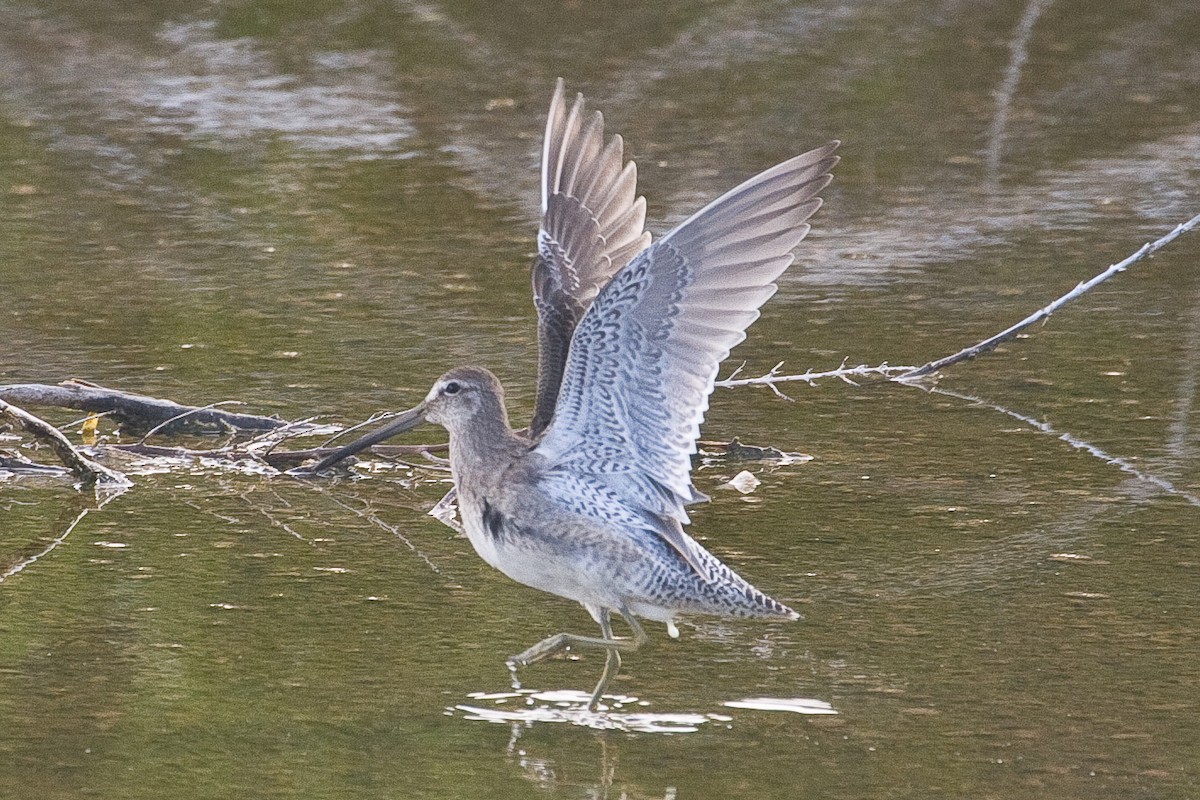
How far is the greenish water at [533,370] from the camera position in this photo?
14.5 ft

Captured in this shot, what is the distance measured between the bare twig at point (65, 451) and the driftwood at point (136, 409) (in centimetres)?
29

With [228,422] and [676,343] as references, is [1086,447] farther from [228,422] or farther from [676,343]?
[228,422]

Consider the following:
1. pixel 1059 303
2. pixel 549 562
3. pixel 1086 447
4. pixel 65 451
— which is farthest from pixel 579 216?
pixel 1086 447

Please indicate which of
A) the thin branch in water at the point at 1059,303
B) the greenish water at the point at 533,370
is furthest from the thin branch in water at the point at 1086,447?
the thin branch in water at the point at 1059,303

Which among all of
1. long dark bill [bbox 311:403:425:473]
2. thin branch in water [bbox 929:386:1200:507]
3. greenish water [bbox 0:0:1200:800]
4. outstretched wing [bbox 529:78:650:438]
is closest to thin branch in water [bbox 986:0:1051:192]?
greenish water [bbox 0:0:1200:800]

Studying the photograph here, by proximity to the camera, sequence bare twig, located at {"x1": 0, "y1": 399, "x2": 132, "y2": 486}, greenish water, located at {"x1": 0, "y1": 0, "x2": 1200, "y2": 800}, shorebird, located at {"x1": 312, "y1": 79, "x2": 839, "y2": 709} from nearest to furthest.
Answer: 1. greenish water, located at {"x1": 0, "y1": 0, "x2": 1200, "y2": 800}
2. shorebird, located at {"x1": 312, "y1": 79, "x2": 839, "y2": 709}
3. bare twig, located at {"x1": 0, "y1": 399, "x2": 132, "y2": 486}

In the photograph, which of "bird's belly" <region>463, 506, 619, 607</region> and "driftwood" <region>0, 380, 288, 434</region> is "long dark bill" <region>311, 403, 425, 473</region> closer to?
"bird's belly" <region>463, 506, 619, 607</region>

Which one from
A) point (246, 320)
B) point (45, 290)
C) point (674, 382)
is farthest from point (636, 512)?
point (45, 290)

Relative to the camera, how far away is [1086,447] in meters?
6.55

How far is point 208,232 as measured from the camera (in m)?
8.84

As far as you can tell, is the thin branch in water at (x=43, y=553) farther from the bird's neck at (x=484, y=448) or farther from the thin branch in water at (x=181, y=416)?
the bird's neck at (x=484, y=448)

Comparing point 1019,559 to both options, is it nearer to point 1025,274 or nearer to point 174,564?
point 174,564

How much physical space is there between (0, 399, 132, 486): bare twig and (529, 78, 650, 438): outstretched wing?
4.77 ft

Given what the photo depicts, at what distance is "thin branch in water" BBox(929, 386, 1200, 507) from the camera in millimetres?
6172
